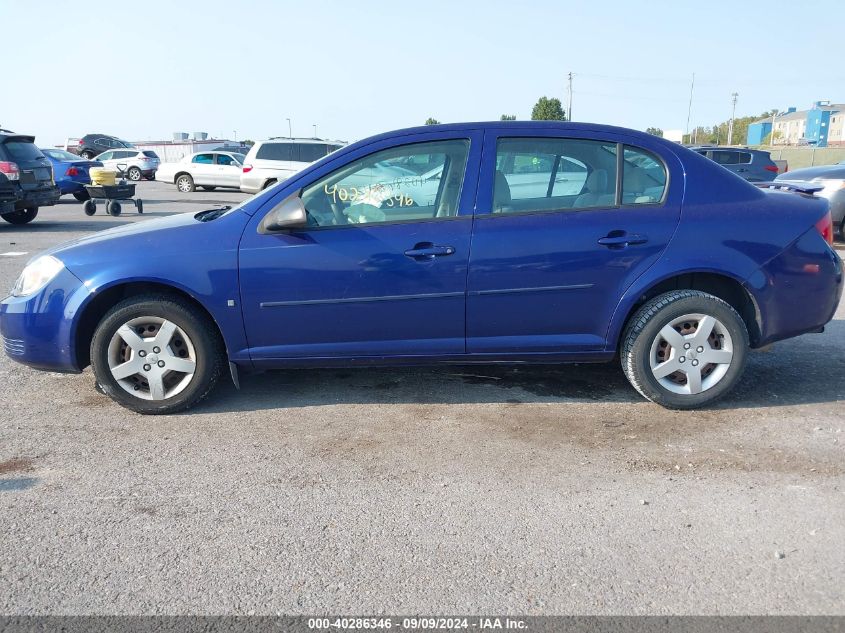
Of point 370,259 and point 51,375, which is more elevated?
point 370,259

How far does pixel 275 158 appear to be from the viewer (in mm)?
20031

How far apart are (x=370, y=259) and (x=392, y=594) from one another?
2020 millimetres

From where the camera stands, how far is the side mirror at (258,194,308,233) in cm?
401

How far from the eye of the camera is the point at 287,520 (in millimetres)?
3059

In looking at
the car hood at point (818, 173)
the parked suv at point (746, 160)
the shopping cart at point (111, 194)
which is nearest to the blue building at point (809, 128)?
the parked suv at point (746, 160)

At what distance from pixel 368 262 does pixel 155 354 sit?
1370 millimetres

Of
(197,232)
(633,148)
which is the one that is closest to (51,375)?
(197,232)

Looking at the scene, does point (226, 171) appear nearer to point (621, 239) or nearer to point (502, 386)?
point (502, 386)

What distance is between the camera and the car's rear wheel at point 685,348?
163 inches

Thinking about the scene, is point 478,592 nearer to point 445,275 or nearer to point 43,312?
point 445,275

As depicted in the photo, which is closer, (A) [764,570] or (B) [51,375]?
(A) [764,570]

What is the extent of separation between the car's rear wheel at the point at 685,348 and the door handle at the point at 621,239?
0.38 m

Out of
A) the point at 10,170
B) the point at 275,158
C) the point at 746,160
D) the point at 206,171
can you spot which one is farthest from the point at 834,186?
the point at 206,171

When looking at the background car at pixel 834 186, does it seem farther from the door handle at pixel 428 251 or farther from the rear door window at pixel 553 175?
the door handle at pixel 428 251
